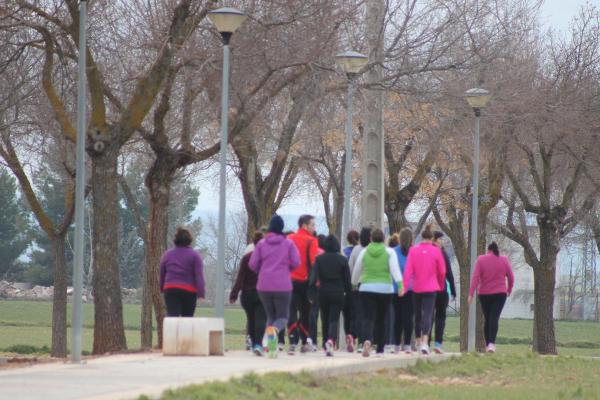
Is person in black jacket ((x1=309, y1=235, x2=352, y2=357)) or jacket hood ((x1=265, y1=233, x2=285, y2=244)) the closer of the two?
jacket hood ((x1=265, y1=233, x2=285, y2=244))

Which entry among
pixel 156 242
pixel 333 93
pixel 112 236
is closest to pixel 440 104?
pixel 333 93

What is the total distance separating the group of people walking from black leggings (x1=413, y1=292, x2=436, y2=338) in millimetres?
15

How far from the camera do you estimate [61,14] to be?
27250mm

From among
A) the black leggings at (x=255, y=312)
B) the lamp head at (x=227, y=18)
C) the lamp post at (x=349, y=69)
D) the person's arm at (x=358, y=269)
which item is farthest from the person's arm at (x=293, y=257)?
the lamp post at (x=349, y=69)

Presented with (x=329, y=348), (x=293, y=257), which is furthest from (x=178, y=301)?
(x=329, y=348)

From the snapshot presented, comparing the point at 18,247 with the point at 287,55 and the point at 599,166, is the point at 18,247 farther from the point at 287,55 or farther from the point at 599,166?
the point at 287,55

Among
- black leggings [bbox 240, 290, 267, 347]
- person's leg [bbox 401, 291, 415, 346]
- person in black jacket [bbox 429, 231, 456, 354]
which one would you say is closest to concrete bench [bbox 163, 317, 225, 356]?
black leggings [bbox 240, 290, 267, 347]

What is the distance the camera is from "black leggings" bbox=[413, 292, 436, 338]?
21078 millimetres

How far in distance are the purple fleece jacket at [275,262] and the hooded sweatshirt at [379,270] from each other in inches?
57.0

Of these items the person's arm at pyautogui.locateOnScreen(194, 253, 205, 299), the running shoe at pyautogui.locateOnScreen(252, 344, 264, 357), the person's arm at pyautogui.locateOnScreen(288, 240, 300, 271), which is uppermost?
the person's arm at pyautogui.locateOnScreen(288, 240, 300, 271)

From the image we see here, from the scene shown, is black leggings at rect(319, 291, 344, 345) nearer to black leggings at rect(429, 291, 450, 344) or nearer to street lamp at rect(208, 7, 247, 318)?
street lamp at rect(208, 7, 247, 318)

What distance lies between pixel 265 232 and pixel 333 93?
337 inches

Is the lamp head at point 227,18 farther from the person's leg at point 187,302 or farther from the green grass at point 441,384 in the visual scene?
the green grass at point 441,384

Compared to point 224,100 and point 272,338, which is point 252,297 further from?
point 224,100
